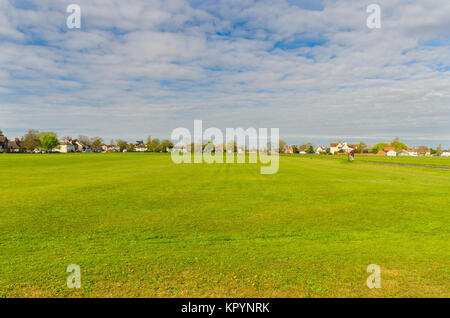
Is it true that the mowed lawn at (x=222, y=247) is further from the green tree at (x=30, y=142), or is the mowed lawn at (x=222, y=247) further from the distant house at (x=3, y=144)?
the distant house at (x=3, y=144)

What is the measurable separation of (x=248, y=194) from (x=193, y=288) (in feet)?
42.1

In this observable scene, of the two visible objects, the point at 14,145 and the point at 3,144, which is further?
the point at 14,145

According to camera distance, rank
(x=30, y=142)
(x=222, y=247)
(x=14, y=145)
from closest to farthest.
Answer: (x=222, y=247), (x=30, y=142), (x=14, y=145)

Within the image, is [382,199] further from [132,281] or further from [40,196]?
[40,196]

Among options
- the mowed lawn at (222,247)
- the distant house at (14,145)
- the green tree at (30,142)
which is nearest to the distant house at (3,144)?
the distant house at (14,145)

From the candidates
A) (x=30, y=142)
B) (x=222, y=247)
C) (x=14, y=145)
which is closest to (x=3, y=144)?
(x=14, y=145)

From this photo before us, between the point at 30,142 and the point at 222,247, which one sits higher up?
the point at 30,142

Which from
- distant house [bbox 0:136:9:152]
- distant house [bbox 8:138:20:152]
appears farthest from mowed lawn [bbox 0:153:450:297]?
distant house [bbox 8:138:20:152]

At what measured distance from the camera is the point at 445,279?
625 cm

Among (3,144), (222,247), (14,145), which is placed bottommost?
(222,247)

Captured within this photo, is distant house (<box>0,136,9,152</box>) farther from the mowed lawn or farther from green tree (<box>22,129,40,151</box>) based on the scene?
the mowed lawn

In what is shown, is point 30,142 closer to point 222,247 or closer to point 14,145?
point 14,145
